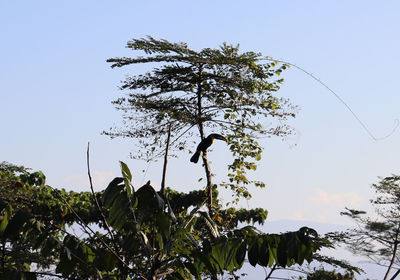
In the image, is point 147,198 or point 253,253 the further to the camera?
point 147,198

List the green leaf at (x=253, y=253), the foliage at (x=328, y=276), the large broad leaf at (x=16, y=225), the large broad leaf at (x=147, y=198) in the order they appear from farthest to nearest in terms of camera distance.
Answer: the foliage at (x=328, y=276) → the large broad leaf at (x=147, y=198) → the green leaf at (x=253, y=253) → the large broad leaf at (x=16, y=225)

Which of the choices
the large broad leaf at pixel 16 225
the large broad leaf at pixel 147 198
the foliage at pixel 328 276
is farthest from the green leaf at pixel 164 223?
the foliage at pixel 328 276

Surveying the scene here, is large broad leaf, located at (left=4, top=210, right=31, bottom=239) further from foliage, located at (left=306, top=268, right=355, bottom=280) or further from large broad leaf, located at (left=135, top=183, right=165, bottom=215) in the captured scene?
foliage, located at (left=306, top=268, right=355, bottom=280)

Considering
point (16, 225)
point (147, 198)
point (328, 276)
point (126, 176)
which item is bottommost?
point (16, 225)

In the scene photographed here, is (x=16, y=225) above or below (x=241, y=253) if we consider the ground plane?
above

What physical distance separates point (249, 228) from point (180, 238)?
0.55 m

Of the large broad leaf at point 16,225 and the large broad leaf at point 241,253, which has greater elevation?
the large broad leaf at point 16,225

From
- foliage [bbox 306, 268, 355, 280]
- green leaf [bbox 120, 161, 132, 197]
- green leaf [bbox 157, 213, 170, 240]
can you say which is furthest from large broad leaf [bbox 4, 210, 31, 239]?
foliage [bbox 306, 268, 355, 280]

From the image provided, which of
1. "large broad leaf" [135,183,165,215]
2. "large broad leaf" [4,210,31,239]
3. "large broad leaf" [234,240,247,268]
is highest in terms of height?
"large broad leaf" [135,183,165,215]

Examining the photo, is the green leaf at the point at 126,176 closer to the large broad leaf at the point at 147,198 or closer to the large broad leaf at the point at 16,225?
the large broad leaf at the point at 147,198

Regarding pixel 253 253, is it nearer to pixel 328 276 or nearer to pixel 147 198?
pixel 147 198

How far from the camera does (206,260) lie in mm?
4477

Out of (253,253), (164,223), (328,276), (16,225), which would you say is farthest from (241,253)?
(328,276)

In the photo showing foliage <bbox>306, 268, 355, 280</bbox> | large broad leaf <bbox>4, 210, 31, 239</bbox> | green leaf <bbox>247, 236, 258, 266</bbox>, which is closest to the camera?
large broad leaf <bbox>4, 210, 31, 239</bbox>
